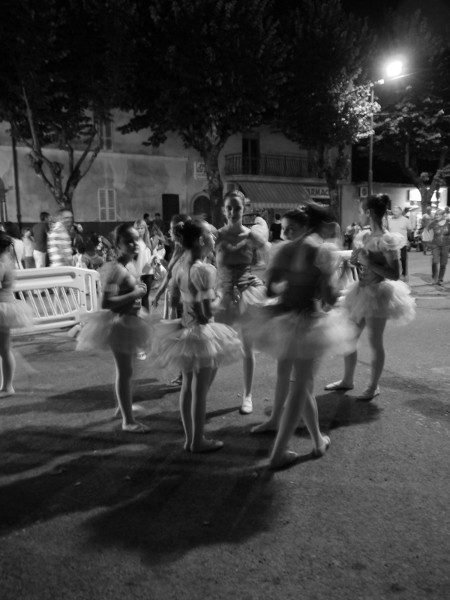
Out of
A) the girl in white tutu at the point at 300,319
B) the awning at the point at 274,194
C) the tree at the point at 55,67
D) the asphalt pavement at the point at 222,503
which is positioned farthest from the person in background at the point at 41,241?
the awning at the point at 274,194

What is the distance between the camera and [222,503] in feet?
11.2

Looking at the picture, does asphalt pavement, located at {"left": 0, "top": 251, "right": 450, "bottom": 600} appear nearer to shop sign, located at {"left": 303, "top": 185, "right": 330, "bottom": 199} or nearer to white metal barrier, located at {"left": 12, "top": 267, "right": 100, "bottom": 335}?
white metal barrier, located at {"left": 12, "top": 267, "right": 100, "bottom": 335}

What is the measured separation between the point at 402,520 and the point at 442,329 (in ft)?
19.6

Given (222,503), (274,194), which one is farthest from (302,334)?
(274,194)

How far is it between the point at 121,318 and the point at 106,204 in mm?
25150

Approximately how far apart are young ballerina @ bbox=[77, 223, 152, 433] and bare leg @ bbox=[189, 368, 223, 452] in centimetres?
69

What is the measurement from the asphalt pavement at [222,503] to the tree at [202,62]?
1821cm

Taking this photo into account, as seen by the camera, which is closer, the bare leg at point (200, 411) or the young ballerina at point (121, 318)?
the bare leg at point (200, 411)

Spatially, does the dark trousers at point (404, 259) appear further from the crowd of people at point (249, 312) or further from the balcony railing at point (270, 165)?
the balcony railing at point (270, 165)

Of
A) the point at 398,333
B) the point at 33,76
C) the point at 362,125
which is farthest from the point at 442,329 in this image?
the point at 362,125

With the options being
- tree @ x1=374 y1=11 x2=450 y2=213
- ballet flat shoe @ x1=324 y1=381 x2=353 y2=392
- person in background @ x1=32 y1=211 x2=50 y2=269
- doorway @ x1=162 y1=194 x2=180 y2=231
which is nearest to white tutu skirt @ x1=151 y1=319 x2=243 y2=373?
ballet flat shoe @ x1=324 y1=381 x2=353 y2=392

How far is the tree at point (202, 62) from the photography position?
67.8 ft

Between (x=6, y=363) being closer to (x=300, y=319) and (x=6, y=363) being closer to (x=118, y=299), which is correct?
(x=118, y=299)

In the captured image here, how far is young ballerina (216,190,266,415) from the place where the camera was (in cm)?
499
